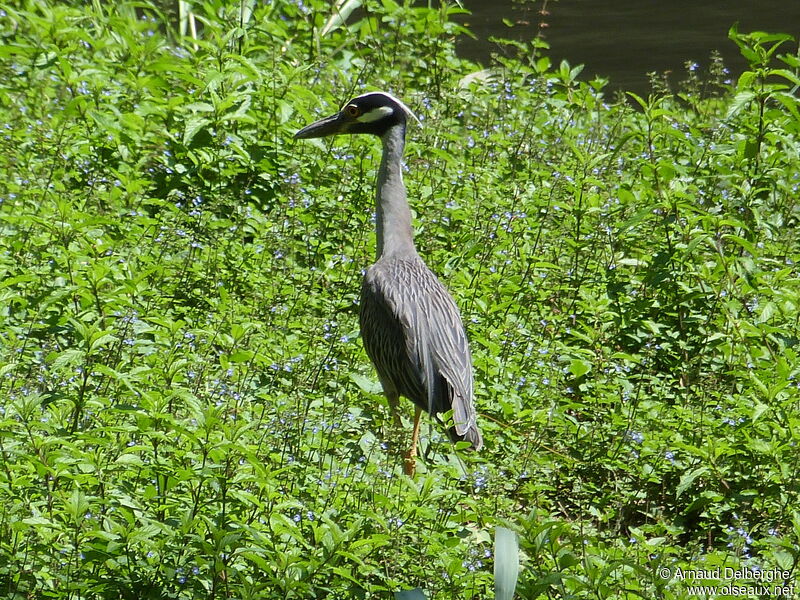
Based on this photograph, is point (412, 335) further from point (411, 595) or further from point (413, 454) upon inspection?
point (411, 595)

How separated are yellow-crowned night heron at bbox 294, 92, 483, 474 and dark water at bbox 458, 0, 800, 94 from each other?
21.3 ft

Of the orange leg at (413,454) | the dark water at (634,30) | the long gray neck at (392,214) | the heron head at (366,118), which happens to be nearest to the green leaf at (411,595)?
the orange leg at (413,454)

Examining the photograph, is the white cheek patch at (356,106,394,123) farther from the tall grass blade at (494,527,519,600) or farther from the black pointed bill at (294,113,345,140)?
the tall grass blade at (494,527,519,600)

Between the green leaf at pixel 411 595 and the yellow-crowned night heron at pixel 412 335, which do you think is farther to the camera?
the yellow-crowned night heron at pixel 412 335

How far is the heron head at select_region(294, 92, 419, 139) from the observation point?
A: 6.38m

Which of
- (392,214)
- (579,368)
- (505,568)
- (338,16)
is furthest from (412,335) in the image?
(338,16)

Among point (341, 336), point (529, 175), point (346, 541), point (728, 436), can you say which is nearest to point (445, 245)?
point (529, 175)

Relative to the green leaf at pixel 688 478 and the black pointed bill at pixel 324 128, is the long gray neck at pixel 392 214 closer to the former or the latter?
the black pointed bill at pixel 324 128

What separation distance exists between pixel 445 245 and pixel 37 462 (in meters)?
3.63

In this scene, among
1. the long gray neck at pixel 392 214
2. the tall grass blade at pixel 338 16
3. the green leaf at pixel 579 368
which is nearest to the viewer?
the green leaf at pixel 579 368

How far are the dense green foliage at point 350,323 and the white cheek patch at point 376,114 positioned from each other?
597mm

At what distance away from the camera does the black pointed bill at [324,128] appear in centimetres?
658

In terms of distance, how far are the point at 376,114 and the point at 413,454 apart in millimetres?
2327

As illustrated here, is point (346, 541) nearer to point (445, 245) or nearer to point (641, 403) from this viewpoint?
point (641, 403)
